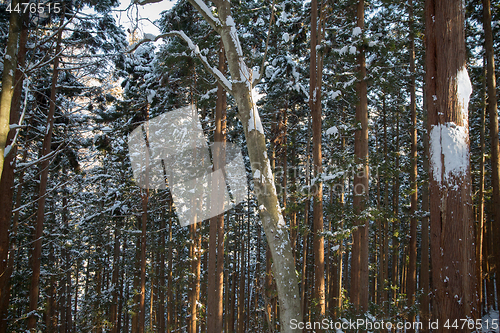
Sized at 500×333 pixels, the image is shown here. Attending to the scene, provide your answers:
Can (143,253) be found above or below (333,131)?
below

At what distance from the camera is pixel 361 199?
8.38m

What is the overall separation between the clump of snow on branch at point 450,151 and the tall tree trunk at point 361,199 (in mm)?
4456

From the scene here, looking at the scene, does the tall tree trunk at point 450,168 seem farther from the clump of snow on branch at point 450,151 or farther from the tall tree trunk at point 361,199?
the tall tree trunk at point 361,199

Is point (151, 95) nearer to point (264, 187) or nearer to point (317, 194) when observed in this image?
point (317, 194)

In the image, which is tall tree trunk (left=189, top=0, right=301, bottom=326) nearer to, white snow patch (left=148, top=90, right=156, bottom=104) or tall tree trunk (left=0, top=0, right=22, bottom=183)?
tall tree trunk (left=0, top=0, right=22, bottom=183)

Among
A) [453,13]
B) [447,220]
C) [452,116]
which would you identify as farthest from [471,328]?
[453,13]

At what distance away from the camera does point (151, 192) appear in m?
15.6

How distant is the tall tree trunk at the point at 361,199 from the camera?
27.0 feet

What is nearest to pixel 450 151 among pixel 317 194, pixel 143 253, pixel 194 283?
pixel 317 194

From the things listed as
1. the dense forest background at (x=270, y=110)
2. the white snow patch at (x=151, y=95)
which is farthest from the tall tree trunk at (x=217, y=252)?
the white snow patch at (x=151, y=95)

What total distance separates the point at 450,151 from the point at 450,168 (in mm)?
225

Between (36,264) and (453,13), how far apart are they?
12.4 meters

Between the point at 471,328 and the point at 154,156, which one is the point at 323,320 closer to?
the point at 471,328

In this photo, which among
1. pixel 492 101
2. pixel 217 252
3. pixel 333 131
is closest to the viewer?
pixel 333 131
